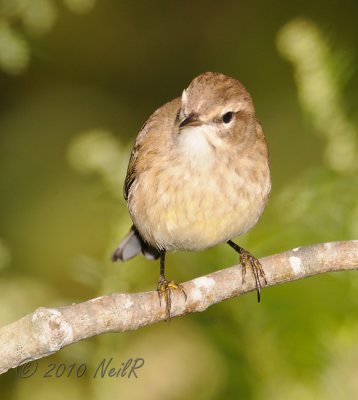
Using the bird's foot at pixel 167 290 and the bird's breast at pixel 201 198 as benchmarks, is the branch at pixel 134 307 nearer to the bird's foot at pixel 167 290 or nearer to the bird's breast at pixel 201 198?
the bird's foot at pixel 167 290

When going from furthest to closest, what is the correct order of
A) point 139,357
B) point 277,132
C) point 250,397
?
point 277,132 → point 139,357 → point 250,397

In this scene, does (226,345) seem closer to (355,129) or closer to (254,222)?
(254,222)

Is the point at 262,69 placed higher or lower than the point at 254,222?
higher

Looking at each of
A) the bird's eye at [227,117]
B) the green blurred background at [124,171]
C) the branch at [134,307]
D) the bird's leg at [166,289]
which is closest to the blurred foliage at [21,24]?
the green blurred background at [124,171]

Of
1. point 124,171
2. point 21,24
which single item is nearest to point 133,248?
point 124,171

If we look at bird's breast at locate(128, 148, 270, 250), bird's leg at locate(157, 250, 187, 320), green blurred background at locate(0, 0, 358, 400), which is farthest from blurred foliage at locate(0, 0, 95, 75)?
bird's leg at locate(157, 250, 187, 320)

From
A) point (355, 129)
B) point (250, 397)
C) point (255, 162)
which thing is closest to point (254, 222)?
point (255, 162)

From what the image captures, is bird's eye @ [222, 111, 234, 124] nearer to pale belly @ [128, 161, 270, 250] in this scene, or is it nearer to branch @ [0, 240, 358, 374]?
pale belly @ [128, 161, 270, 250]

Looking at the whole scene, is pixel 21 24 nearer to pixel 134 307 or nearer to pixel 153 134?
pixel 153 134
